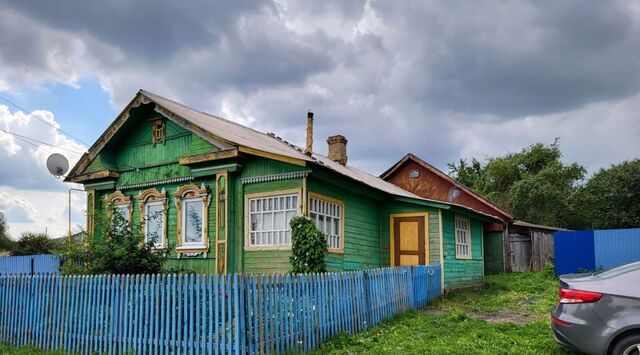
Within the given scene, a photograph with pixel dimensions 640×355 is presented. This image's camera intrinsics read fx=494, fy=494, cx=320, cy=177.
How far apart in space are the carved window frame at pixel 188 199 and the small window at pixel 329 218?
2.93m

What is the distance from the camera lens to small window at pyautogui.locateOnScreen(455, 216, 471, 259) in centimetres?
1582

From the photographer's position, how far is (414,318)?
10.0 m

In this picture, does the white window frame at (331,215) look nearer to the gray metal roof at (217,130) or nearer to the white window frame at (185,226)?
the gray metal roof at (217,130)

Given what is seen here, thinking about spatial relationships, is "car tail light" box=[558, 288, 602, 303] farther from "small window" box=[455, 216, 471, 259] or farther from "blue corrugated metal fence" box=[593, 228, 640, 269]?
"blue corrugated metal fence" box=[593, 228, 640, 269]

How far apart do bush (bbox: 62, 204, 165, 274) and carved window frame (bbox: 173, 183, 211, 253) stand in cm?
297

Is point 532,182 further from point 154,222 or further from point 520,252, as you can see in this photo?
point 154,222

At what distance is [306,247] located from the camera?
34.6 ft

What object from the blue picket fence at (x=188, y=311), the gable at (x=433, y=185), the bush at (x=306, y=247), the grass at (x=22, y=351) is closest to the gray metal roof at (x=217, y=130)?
the bush at (x=306, y=247)

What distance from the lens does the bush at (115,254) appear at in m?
9.09

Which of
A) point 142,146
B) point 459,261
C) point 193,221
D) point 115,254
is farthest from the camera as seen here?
point 459,261

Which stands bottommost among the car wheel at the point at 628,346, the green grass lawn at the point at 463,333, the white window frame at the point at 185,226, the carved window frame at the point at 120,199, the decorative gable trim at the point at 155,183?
the green grass lawn at the point at 463,333

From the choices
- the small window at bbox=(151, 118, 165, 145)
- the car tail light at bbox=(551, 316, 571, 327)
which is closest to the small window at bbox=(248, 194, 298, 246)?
the small window at bbox=(151, 118, 165, 145)

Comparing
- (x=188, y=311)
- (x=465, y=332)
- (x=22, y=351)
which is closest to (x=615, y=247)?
(x=465, y=332)

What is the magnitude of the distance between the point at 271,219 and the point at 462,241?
24.1 feet
